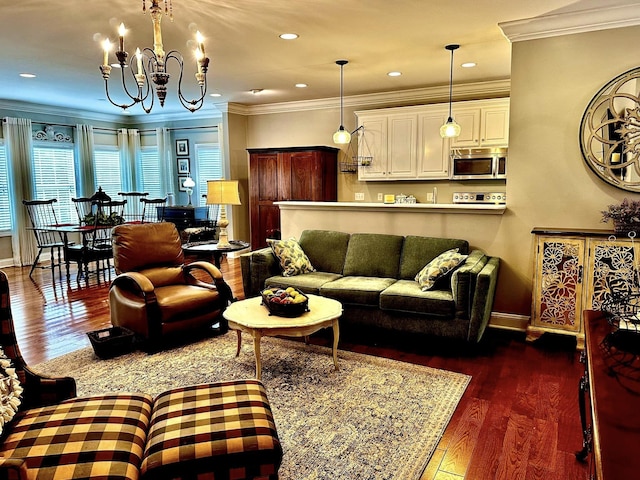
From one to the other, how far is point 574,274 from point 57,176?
8175 mm

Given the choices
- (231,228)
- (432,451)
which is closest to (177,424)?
(432,451)

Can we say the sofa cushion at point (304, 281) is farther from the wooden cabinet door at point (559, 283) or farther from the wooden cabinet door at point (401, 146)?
the wooden cabinet door at point (401, 146)

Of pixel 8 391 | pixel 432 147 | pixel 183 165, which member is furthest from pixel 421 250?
pixel 183 165

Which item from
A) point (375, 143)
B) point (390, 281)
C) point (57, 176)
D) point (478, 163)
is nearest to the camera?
point (390, 281)

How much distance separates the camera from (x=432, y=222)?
442 cm

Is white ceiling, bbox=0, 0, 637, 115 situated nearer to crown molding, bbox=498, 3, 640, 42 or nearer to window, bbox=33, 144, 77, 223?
crown molding, bbox=498, 3, 640, 42

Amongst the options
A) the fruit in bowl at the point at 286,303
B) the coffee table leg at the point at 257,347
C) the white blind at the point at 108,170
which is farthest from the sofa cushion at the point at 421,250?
the white blind at the point at 108,170

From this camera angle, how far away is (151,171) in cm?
941

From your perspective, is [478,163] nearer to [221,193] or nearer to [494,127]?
[494,127]

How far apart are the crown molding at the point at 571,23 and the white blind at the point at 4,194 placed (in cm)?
748

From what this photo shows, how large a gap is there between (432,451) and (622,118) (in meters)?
2.94

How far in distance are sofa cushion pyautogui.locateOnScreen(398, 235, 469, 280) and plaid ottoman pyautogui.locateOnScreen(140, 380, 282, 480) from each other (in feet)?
8.44

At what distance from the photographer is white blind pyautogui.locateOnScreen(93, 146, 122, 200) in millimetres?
8859

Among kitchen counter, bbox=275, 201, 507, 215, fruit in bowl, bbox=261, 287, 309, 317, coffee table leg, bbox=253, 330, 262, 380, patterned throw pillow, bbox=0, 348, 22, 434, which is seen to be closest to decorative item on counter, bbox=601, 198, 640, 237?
kitchen counter, bbox=275, 201, 507, 215
